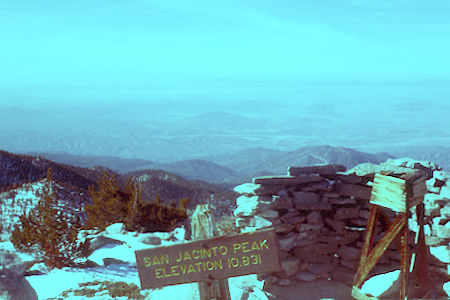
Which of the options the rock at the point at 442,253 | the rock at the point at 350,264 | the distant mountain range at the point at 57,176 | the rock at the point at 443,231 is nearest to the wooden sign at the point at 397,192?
the rock at the point at 443,231

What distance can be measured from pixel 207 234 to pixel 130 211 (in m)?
10.2

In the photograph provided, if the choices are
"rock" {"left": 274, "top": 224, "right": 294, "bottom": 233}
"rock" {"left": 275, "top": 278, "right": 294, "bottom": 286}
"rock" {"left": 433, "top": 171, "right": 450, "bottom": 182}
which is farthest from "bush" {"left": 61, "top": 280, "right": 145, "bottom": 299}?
"rock" {"left": 433, "top": 171, "right": 450, "bottom": 182}

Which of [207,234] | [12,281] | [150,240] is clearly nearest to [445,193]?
[207,234]

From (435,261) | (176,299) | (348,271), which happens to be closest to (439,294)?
(435,261)

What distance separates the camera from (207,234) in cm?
514

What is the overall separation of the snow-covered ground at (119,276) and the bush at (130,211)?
0.59 meters

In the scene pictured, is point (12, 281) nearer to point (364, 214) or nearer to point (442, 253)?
point (364, 214)

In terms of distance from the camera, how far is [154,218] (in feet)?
48.2

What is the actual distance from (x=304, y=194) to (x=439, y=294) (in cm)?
303

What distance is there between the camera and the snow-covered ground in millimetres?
7828

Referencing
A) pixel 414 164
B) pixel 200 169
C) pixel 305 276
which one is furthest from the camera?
pixel 200 169

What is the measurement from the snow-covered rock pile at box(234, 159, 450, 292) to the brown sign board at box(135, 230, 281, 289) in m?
3.91

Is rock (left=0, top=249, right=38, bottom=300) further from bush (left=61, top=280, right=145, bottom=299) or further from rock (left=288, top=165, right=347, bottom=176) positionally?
rock (left=288, top=165, right=347, bottom=176)

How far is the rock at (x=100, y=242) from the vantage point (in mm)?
12438
